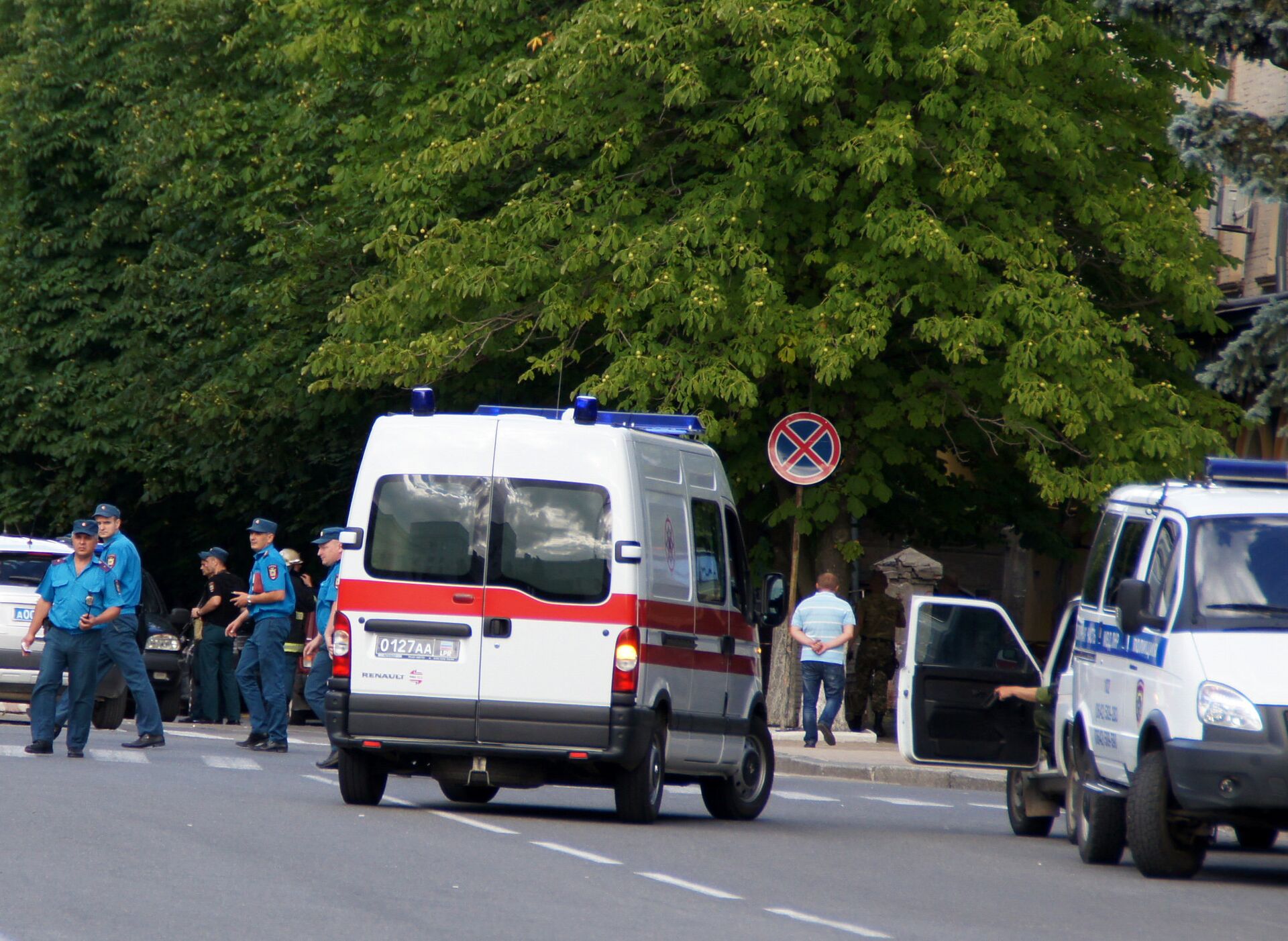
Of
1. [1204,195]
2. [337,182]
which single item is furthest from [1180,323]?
[337,182]

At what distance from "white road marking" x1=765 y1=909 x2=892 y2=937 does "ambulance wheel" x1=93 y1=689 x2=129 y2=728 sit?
1471cm

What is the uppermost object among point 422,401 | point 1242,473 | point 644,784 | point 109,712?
point 422,401

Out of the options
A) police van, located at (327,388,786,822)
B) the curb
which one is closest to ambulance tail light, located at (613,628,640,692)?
police van, located at (327,388,786,822)

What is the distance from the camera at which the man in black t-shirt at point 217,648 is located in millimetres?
25375

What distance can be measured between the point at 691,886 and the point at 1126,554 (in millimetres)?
3817

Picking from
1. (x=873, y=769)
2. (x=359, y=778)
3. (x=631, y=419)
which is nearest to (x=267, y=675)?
(x=873, y=769)

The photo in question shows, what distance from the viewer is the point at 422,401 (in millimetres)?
14672

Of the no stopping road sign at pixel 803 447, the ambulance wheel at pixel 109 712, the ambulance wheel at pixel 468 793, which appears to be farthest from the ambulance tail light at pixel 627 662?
the ambulance wheel at pixel 109 712

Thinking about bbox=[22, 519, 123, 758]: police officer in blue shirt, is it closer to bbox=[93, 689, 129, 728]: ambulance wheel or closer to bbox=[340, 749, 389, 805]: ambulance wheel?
bbox=[340, 749, 389, 805]: ambulance wheel

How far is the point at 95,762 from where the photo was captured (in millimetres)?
17812

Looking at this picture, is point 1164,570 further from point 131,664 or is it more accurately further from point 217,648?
point 217,648

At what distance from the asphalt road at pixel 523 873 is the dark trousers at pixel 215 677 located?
9252 millimetres

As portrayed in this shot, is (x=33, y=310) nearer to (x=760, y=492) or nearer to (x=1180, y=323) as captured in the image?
(x=760, y=492)

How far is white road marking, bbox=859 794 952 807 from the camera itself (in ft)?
61.9
